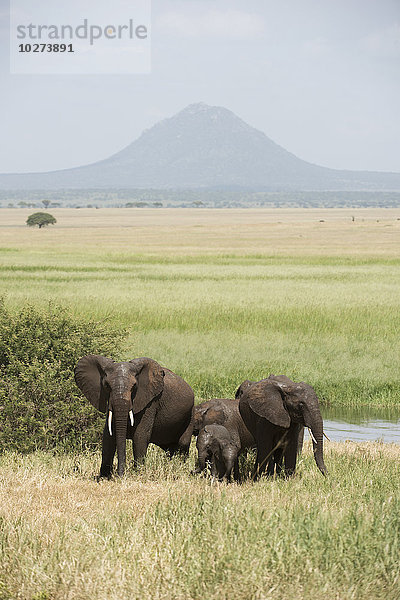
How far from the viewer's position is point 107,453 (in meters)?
10.3

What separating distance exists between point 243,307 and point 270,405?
25.1 m

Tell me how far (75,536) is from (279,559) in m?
1.79

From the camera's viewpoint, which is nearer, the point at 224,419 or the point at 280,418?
the point at 280,418

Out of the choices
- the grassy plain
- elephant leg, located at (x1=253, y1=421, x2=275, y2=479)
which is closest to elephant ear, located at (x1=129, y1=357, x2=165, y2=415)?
elephant leg, located at (x1=253, y1=421, x2=275, y2=479)

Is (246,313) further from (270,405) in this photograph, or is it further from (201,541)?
(201,541)

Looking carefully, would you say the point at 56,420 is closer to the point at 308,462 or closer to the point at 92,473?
the point at 92,473

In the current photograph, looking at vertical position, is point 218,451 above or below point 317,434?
below

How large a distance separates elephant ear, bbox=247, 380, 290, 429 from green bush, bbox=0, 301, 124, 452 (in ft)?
12.2

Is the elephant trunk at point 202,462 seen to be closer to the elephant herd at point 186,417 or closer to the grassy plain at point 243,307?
the elephant herd at point 186,417

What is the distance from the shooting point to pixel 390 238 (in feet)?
300

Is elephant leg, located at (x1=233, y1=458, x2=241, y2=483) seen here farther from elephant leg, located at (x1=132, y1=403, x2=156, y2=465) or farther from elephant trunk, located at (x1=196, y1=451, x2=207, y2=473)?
elephant leg, located at (x1=132, y1=403, x2=156, y2=465)

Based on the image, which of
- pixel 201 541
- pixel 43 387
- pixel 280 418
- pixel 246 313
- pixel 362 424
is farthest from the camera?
pixel 246 313

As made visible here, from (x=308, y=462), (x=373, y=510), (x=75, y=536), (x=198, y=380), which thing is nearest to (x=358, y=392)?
(x=198, y=380)

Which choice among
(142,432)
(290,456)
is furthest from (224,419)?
(290,456)
